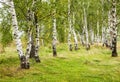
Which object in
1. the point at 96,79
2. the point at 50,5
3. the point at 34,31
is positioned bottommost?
the point at 96,79

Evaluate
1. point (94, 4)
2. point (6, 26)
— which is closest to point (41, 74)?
point (6, 26)

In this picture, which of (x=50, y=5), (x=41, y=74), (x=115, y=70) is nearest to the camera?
(x=41, y=74)

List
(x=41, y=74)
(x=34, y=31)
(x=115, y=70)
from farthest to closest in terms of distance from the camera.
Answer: (x=34, y=31)
(x=115, y=70)
(x=41, y=74)

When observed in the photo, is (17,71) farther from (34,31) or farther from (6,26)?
(6,26)

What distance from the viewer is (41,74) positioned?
74.5 feet

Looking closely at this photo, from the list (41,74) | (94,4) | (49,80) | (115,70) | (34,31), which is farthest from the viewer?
(94,4)

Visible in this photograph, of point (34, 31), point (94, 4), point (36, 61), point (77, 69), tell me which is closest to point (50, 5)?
point (34, 31)

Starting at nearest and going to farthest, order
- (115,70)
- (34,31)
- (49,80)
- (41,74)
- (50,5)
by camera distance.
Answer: (49,80)
(41,74)
(115,70)
(34,31)
(50,5)

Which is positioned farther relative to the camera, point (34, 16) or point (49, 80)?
point (34, 16)

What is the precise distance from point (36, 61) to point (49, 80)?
27.3ft

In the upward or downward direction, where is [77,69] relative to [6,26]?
downward

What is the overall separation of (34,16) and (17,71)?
6574 millimetres

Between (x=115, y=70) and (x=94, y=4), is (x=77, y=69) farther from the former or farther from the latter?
(x=94, y=4)

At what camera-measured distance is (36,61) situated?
2880 cm
